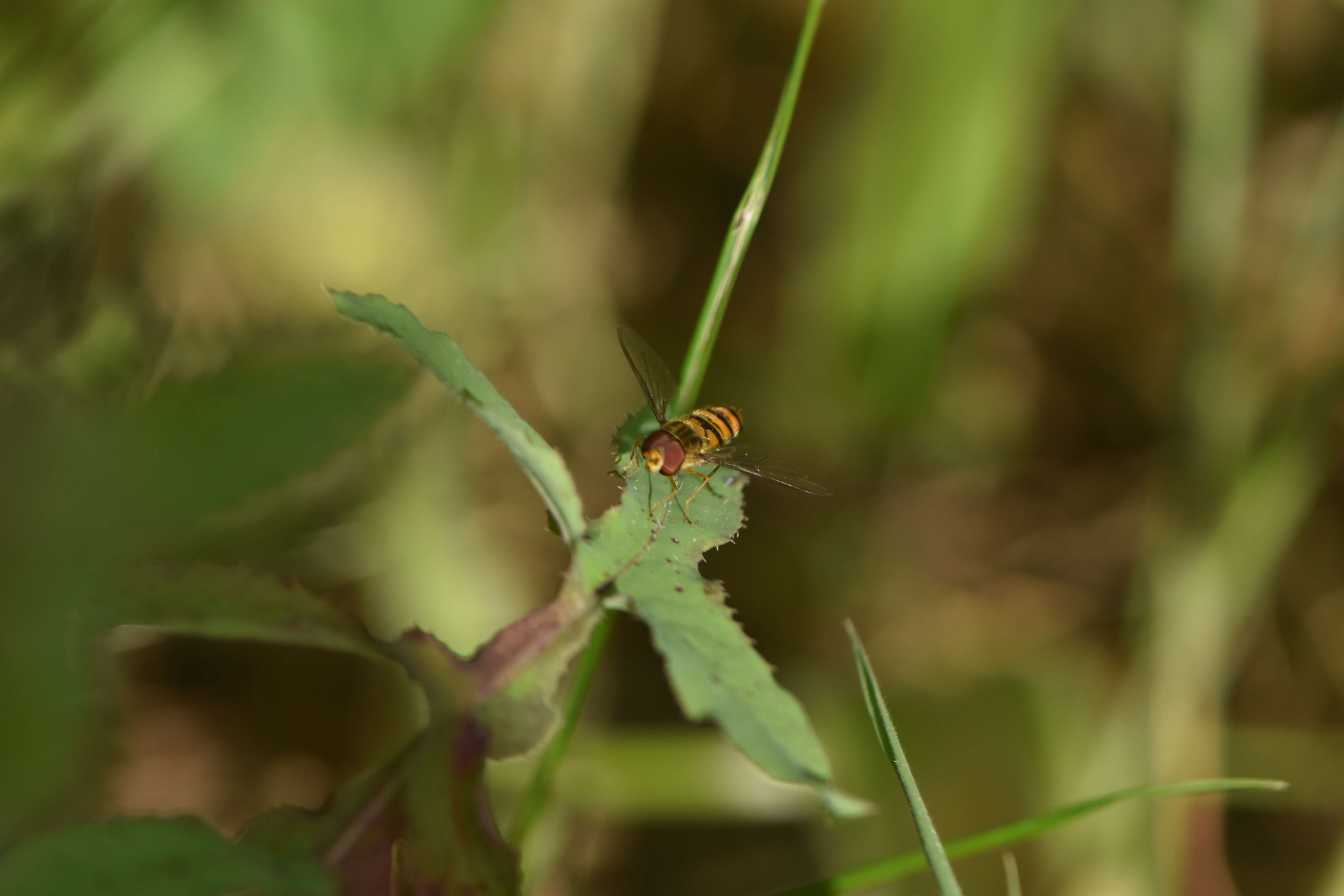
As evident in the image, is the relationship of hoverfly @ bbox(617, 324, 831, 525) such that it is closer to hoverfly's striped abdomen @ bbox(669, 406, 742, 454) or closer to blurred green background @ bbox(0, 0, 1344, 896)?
hoverfly's striped abdomen @ bbox(669, 406, 742, 454)

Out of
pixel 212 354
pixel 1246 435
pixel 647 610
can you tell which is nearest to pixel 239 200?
pixel 212 354

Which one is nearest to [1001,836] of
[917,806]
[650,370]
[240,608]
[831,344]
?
[917,806]

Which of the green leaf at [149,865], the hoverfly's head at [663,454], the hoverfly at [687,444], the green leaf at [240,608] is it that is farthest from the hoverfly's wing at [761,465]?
the green leaf at [149,865]

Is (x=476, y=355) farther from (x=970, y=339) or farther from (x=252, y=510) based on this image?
(x=252, y=510)

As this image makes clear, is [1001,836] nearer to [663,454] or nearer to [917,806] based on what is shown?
[917,806]

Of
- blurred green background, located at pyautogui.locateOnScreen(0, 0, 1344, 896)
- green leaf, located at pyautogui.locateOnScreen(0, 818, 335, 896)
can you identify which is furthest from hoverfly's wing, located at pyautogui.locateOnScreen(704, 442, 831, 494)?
green leaf, located at pyautogui.locateOnScreen(0, 818, 335, 896)

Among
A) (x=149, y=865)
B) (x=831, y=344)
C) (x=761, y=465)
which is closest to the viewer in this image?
(x=149, y=865)
